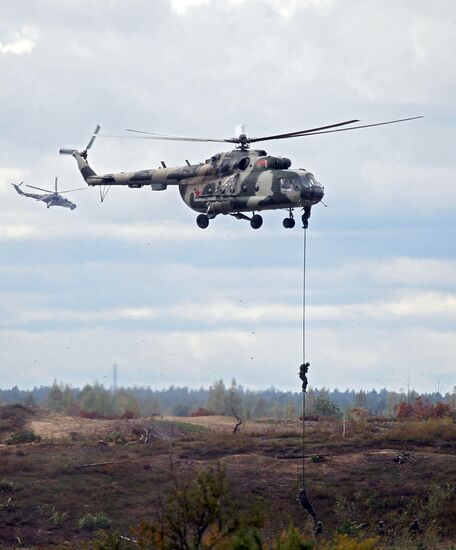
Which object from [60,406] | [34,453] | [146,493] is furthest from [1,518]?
[60,406]

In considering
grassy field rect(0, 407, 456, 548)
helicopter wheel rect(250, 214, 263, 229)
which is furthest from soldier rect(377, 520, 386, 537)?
helicopter wheel rect(250, 214, 263, 229)

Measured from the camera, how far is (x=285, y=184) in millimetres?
Answer: 43594

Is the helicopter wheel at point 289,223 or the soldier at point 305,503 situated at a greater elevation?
the helicopter wheel at point 289,223

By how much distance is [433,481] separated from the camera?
4759 centimetres

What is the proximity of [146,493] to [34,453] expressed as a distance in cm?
896

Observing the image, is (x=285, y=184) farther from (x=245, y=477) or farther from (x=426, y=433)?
(x=426, y=433)

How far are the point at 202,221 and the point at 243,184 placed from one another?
2.73m

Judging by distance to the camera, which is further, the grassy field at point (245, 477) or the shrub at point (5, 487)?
the shrub at point (5, 487)

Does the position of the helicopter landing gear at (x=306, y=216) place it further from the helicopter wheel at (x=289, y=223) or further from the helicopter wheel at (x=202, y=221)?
the helicopter wheel at (x=202, y=221)

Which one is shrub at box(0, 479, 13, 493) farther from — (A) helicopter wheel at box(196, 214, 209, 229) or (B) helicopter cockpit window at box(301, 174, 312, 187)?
(B) helicopter cockpit window at box(301, 174, 312, 187)

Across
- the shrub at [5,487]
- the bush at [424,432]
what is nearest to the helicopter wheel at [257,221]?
the shrub at [5,487]

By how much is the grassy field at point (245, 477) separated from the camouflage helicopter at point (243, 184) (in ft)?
34.6

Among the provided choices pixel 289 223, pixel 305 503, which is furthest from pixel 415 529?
pixel 289 223

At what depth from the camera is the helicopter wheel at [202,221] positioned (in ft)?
153
